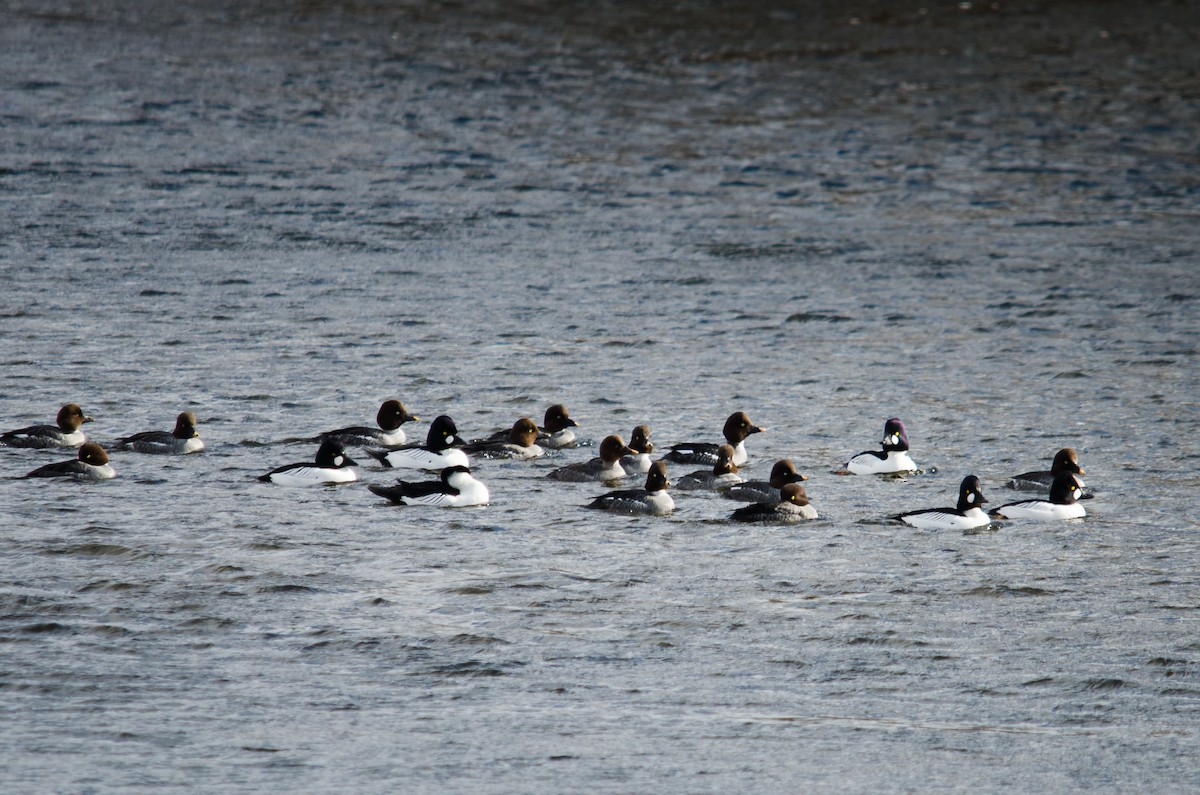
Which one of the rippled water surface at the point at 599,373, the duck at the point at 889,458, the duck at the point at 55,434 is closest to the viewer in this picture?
the rippled water surface at the point at 599,373

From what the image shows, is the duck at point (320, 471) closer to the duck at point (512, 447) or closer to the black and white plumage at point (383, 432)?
the black and white plumage at point (383, 432)

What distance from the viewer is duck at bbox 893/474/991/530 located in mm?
14984

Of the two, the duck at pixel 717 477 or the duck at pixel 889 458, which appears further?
the duck at pixel 889 458

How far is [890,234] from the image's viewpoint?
93.8 feet

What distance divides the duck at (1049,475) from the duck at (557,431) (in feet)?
14.7

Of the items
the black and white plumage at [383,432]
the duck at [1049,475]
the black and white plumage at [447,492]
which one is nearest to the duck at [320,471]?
the black and white plumage at [447,492]

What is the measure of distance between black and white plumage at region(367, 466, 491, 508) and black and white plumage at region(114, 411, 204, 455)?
7.73 feet

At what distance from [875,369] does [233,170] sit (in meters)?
14.8

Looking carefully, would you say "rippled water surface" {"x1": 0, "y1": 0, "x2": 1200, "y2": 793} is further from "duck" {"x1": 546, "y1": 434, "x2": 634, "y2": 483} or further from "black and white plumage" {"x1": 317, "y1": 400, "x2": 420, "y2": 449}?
"black and white plumage" {"x1": 317, "y1": 400, "x2": 420, "y2": 449}

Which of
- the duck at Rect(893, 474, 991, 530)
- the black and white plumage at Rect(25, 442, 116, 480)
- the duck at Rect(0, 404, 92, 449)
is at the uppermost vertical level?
the duck at Rect(0, 404, 92, 449)

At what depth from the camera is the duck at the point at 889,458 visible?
1680 cm

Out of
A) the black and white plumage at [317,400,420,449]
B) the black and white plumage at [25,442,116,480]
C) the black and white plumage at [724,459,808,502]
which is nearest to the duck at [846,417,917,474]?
the black and white plumage at [724,459,808,502]

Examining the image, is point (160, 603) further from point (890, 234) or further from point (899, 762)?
point (890, 234)

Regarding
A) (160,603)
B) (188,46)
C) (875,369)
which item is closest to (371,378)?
(875,369)
